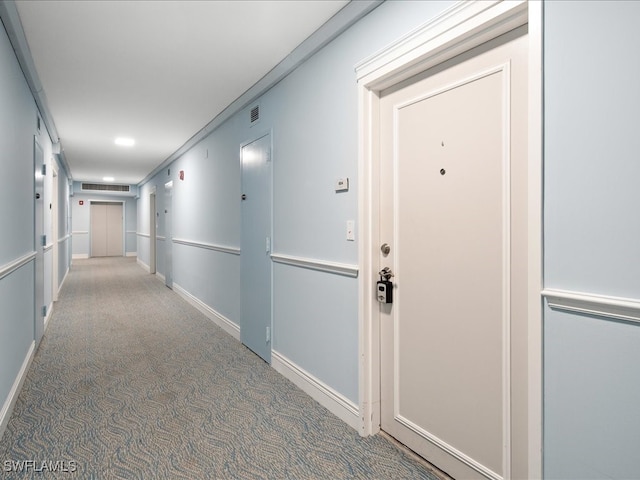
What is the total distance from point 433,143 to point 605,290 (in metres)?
0.99

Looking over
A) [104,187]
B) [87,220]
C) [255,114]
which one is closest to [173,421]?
[255,114]

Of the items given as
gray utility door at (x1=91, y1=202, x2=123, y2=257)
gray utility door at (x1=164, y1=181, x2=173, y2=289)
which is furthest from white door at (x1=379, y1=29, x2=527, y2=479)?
gray utility door at (x1=91, y1=202, x2=123, y2=257)

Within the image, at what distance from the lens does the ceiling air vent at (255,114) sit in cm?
359

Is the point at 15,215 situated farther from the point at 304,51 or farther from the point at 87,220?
the point at 87,220

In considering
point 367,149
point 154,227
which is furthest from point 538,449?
point 154,227

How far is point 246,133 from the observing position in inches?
152

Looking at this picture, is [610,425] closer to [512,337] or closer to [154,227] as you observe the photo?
[512,337]

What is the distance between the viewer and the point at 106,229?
45.1 ft

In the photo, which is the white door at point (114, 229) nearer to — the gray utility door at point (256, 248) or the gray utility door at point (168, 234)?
the gray utility door at point (168, 234)

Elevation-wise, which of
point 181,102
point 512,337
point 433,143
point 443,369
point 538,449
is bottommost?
point 538,449

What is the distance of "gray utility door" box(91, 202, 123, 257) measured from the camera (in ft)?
44.4

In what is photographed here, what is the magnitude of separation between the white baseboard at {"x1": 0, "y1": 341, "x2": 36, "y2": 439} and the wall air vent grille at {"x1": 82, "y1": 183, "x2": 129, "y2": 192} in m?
10.4

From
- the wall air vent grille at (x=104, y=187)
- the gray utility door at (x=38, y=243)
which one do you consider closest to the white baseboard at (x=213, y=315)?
the gray utility door at (x=38, y=243)

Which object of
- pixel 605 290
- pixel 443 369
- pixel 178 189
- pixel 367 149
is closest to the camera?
pixel 605 290
